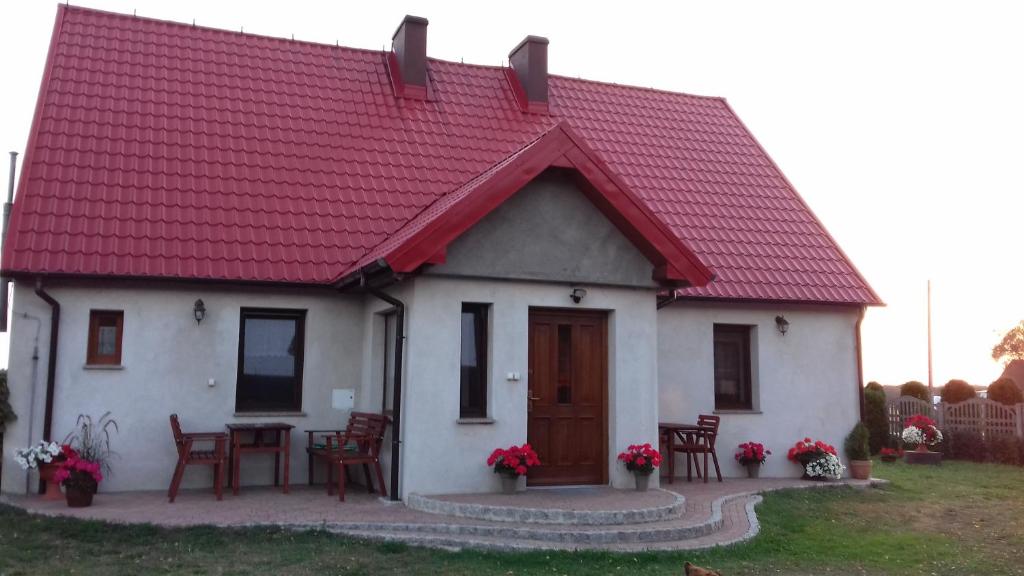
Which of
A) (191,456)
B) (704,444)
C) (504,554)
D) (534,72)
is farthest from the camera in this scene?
(534,72)

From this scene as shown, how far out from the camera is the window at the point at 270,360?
12.8m

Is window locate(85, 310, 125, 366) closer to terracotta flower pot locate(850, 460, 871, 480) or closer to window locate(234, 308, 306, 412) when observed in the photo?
window locate(234, 308, 306, 412)

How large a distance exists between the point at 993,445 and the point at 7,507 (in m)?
19.1

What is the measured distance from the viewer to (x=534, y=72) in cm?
1802

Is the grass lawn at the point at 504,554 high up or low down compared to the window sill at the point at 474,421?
down

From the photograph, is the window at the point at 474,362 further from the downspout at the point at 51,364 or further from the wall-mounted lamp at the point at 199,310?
the downspout at the point at 51,364

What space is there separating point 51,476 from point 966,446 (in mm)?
18545

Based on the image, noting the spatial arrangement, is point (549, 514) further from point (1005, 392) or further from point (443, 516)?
point (1005, 392)

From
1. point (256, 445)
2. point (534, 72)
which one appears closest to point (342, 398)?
point (256, 445)

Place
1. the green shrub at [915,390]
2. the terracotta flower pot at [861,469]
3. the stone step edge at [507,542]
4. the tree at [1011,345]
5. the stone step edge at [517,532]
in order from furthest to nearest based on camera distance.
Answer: the tree at [1011,345] → the green shrub at [915,390] → the terracotta flower pot at [861,469] → the stone step edge at [517,532] → the stone step edge at [507,542]

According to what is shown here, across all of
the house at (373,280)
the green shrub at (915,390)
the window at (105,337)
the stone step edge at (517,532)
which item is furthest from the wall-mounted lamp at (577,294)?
the green shrub at (915,390)

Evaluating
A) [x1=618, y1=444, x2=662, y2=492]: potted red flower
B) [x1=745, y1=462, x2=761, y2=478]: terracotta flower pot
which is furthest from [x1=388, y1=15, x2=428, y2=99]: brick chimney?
[x1=745, y1=462, x2=761, y2=478]: terracotta flower pot

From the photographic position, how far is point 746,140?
19078mm

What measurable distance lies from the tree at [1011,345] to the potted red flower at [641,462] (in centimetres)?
6686
